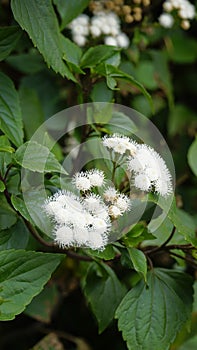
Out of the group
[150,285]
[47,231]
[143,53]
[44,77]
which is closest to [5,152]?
[47,231]

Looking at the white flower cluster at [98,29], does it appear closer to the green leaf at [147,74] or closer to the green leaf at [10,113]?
the green leaf at [10,113]

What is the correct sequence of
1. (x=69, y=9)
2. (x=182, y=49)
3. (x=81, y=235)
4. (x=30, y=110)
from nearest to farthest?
(x=81, y=235) < (x=69, y=9) < (x=30, y=110) < (x=182, y=49)

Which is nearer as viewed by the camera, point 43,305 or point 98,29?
point 98,29

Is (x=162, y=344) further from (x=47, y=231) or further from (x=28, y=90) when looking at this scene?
(x=28, y=90)

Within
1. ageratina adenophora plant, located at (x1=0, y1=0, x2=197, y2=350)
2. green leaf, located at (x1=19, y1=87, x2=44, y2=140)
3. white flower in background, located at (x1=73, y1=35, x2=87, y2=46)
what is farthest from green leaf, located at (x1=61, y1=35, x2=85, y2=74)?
green leaf, located at (x1=19, y1=87, x2=44, y2=140)

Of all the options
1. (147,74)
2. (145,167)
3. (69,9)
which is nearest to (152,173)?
(145,167)

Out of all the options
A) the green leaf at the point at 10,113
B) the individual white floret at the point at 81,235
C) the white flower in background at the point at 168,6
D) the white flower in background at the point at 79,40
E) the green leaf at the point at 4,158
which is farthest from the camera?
Answer: the white flower in background at the point at 168,6

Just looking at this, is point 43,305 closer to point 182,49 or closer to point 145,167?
point 145,167

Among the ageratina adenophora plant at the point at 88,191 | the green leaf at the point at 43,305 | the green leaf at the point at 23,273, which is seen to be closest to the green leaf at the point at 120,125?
the ageratina adenophora plant at the point at 88,191
